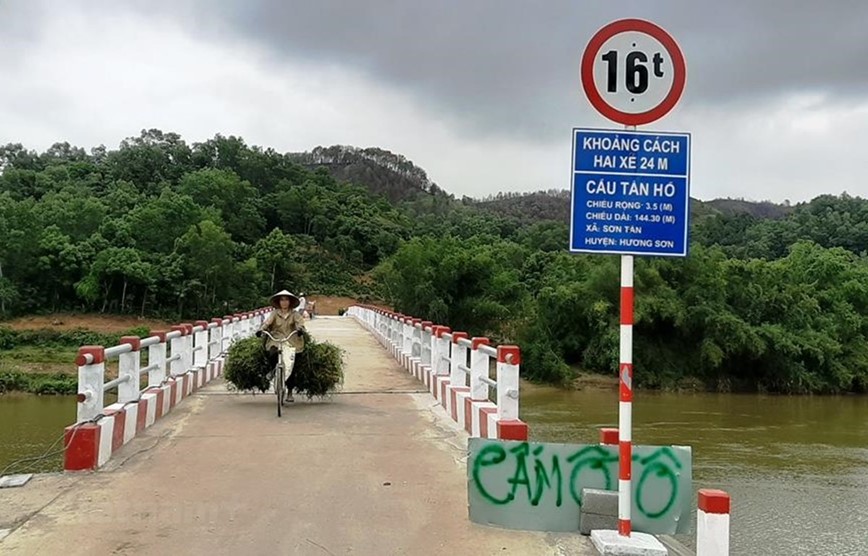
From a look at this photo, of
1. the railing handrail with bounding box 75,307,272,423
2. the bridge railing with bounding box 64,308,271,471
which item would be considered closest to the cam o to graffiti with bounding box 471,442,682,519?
the bridge railing with bounding box 64,308,271,471

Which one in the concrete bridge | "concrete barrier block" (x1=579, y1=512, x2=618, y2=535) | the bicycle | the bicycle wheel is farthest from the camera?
the bicycle

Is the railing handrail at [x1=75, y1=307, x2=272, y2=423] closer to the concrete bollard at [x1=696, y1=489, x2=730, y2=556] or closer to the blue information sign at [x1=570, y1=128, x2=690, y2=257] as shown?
the blue information sign at [x1=570, y1=128, x2=690, y2=257]

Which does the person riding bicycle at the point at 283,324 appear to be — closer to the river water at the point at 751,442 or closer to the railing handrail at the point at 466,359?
the railing handrail at the point at 466,359

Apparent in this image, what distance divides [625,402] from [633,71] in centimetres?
166

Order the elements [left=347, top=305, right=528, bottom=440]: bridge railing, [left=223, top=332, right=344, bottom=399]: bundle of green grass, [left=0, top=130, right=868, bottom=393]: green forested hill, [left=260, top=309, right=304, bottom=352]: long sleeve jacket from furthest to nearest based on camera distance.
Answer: [left=0, top=130, right=868, bottom=393]: green forested hill
[left=223, top=332, right=344, bottom=399]: bundle of green grass
[left=260, top=309, right=304, bottom=352]: long sleeve jacket
[left=347, top=305, right=528, bottom=440]: bridge railing

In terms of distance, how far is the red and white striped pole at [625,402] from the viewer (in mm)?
3920

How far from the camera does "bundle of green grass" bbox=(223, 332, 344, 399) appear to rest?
899 cm

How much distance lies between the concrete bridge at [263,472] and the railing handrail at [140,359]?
0.06 feet

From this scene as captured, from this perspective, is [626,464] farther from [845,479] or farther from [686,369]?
[686,369]

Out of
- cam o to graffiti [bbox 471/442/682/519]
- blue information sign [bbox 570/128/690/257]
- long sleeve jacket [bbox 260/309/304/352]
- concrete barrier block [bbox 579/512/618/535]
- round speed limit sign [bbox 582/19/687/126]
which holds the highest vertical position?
round speed limit sign [bbox 582/19/687/126]

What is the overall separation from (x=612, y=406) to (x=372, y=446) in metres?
25.9

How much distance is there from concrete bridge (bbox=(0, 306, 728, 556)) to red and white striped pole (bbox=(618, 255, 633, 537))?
1.00 feet

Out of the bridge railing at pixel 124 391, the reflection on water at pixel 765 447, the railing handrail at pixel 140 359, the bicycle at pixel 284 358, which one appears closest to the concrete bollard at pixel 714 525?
the bridge railing at pixel 124 391

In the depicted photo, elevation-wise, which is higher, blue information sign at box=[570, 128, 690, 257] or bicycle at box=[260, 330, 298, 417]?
blue information sign at box=[570, 128, 690, 257]
